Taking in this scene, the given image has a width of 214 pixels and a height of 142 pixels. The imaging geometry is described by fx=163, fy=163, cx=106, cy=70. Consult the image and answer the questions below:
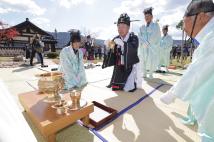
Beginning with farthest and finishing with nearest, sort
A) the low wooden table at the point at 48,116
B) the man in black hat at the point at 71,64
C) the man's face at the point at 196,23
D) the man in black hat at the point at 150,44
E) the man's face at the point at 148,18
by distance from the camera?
the man in black hat at the point at 150,44 < the man's face at the point at 148,18 < the man in black hat at the point at 71,64 < the low wooden table at the point at 48,116 < the man's face at the point at 196,23

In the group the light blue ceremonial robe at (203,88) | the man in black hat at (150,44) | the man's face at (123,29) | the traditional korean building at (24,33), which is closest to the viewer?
the light blue ceremonial robe at (203,88)

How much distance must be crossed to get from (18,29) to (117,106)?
28116mm

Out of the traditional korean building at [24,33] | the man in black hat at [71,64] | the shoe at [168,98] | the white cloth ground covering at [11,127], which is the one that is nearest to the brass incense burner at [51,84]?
the shoe at [168,98]

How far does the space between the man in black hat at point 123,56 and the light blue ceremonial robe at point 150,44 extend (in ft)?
5.66

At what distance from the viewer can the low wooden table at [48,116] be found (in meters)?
1.64

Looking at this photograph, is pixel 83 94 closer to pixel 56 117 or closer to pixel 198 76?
pixel 56 117

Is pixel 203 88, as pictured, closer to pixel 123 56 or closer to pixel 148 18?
pixel 123 56

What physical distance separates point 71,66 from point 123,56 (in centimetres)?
135

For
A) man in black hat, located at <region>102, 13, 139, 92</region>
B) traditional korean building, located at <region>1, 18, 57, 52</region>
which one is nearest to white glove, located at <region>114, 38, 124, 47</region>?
man in black hat, located at <region>102, 13, 139, 92</region>

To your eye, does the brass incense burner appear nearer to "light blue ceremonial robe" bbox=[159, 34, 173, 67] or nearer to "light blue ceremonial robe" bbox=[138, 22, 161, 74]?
"light blue ceremonial robe" bbox=[138, 22, 161, 74]

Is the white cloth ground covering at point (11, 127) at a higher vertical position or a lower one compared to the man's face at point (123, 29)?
lower

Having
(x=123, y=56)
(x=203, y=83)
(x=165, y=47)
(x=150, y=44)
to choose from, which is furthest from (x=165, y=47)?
(x=203, y=83)

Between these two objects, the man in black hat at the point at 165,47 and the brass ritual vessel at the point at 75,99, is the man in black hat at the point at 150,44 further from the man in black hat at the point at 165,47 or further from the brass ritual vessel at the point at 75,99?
the brass ritual vessel at the point at 75,99

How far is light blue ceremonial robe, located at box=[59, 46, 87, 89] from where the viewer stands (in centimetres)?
409
